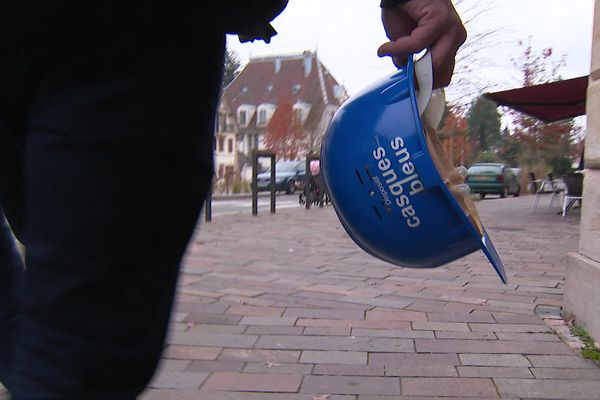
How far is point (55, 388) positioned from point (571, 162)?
24904mm

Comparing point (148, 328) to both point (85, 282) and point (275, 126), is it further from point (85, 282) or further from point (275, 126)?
point (275, 126)

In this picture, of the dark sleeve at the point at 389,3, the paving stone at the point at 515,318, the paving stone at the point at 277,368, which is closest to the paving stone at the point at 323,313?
the paving stone at the point at 515,318

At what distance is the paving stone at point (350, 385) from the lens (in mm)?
2303

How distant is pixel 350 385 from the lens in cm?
237

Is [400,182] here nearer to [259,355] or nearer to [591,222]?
[259,355]

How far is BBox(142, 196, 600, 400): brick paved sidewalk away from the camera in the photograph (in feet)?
A: 7.70

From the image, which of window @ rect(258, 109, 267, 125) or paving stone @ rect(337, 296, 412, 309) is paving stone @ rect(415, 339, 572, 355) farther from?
window @ rect(258, 109, 267, 125)

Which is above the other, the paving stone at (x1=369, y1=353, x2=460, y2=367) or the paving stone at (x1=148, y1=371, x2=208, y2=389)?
the paving stone at (x1=369, y1=353, x2=460, y2=367)

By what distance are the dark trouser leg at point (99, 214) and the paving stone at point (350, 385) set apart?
1.58 metres

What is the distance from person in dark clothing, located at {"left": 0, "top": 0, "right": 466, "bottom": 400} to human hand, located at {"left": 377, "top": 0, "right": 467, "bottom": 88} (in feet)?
1.52

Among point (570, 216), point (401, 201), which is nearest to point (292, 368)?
point (401, 201)

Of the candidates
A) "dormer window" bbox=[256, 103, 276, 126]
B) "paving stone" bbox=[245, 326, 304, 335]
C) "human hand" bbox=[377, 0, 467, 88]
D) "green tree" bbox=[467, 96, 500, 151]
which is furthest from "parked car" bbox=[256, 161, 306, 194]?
"green tree" bbox=[467, 96, 500, 151]

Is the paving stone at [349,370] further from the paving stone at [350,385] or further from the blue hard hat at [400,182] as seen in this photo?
the blue hard hat at [400,182]

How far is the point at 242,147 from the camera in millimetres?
58500
